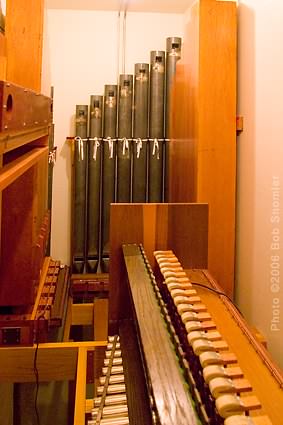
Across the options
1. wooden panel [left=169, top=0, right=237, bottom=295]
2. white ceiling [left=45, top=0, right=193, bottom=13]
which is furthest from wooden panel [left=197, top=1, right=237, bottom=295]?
white ceiling [left=45, top=0, right=193, bottom=13]

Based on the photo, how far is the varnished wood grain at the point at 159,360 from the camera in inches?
32.3

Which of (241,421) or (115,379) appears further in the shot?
(115,379)

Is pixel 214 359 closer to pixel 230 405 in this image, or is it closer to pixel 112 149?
pixel 230 405

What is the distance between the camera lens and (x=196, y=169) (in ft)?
8.71

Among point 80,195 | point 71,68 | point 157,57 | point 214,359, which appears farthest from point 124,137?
point 214,359

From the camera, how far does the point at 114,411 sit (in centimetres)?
126

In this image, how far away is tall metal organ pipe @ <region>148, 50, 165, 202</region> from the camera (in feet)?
13.3

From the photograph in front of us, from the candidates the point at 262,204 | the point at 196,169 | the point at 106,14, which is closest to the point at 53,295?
the point at 196,169

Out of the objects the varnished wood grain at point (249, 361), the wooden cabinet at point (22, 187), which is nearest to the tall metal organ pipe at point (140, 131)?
the wooden cabinet at point (22, 187)

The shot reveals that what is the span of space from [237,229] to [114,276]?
3.09ft

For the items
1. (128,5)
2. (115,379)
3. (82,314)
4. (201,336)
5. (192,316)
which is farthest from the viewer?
(128,5)

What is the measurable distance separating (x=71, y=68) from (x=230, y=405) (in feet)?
13.3

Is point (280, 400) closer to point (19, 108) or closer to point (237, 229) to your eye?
point (19, 108)

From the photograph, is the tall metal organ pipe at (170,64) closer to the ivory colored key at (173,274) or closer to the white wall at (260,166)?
the white wall at (260,166)
